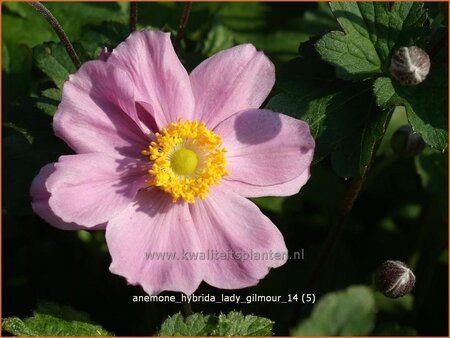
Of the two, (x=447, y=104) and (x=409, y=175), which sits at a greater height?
(x=447, y=104)

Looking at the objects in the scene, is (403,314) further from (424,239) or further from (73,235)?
(73,235)

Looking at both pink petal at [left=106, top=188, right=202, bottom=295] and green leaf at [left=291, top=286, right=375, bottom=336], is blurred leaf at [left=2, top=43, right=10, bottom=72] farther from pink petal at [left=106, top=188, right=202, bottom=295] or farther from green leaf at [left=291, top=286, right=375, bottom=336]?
green leaf at [left=291, top=286, right=375, bottom=336]

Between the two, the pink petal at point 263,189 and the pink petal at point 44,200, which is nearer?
the pink petal at point 44,200

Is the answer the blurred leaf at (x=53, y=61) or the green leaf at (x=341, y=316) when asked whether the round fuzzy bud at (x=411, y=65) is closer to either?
the green leaf at (x=341, y=316)

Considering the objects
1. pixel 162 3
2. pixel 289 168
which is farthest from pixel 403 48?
pixel 162 3

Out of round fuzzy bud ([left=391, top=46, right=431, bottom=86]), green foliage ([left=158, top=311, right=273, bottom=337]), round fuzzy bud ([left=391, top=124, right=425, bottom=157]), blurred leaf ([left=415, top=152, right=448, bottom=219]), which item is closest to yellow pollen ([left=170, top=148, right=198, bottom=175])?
green foliage ([left=158, top=311, right=273, bottom=337])

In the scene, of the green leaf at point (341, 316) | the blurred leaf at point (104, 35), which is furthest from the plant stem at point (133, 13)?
the green leaf at point (341, 316)

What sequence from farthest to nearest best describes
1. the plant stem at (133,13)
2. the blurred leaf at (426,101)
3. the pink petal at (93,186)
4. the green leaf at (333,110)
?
the plant stem at (133,13), the green leaf at (333,110), the blurred leaf at (426,101), the pink petal at (93,186)
